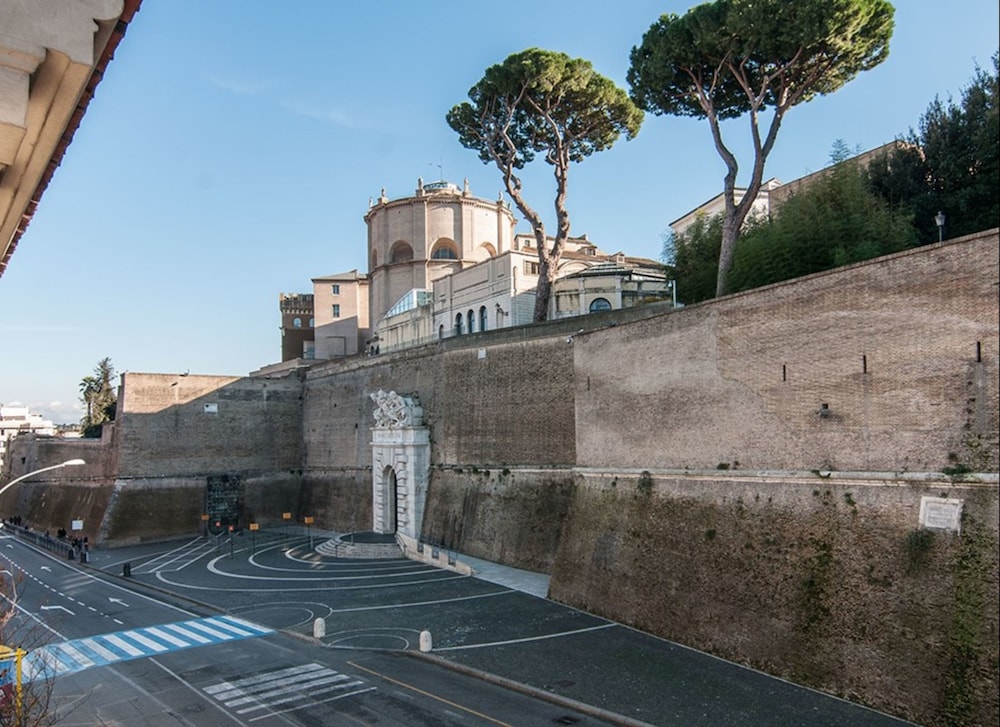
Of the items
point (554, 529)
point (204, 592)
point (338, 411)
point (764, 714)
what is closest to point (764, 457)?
point (764, 714)

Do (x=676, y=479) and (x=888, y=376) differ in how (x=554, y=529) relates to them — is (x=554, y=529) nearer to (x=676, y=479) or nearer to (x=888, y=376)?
(x=676, y=479)

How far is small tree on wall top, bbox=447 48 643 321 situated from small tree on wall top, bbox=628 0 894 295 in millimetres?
4772

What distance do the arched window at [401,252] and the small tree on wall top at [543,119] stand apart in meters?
17.9

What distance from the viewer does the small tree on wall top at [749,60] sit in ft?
66.6

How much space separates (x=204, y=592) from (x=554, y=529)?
1173 cm

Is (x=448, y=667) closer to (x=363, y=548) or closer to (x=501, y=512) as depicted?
(x=501, y=512)

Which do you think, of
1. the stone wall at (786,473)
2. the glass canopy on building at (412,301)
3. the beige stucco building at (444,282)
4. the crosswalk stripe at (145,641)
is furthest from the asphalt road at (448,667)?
the glass canopy on building at (412,301)

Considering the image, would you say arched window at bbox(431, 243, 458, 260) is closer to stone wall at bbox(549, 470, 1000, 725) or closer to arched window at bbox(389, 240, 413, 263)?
arched window at bbox(389, 240, 413, 263)

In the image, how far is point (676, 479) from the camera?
707 inches

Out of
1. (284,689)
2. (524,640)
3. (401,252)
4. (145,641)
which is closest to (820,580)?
(524,640)

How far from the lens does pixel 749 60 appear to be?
22609 mm

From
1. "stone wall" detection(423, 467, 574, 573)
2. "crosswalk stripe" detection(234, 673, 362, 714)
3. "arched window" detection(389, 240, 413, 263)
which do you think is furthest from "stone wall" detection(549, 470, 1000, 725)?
"arched window" detection(389, 240, 413, 263)

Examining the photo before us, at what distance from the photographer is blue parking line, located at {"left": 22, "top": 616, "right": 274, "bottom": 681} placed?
1755 centimetres

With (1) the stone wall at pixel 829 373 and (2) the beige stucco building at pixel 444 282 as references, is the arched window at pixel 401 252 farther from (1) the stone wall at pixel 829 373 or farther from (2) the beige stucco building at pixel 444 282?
(1) the stone wall at pixel 829 373
